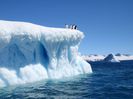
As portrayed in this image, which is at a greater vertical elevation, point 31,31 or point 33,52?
point 31,31

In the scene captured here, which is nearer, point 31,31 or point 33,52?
point 31,31

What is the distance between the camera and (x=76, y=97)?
64.7 feet

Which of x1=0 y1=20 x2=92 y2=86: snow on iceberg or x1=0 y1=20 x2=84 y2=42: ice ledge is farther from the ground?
x1=0 y1=20 x2=84 y2=42: ice ledge

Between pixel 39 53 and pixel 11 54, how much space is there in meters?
3.89

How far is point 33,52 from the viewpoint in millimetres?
27594

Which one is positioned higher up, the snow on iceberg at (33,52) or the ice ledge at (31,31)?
the ice ledge at (31,31)

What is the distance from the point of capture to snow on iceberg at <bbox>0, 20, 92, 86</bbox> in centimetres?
2423

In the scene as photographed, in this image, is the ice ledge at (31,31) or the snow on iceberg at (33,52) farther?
the snow on iceberg at (33,52)

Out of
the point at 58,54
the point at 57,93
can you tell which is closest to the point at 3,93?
the point at 57,93

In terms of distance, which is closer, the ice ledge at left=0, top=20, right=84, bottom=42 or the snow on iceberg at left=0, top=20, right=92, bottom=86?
the ice ledge at left=0, top=20, right=84, bottom=42

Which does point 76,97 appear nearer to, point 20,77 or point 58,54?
point 20,77

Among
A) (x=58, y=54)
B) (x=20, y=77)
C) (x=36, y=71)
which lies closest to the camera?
(x=20, y=77)

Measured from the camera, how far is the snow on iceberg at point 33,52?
24.2 meters

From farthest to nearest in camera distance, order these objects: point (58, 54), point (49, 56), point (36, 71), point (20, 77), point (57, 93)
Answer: point (58, 54)
point (49, 56)
point (36, 71)
point (20, 77)
point (57, 93)
